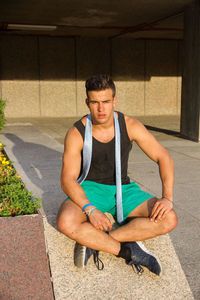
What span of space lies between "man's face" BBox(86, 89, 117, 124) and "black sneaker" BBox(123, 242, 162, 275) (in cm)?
110

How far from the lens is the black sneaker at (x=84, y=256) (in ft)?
9.93

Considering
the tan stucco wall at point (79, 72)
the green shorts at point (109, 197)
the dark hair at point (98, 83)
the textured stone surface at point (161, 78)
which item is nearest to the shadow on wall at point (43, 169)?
the green shorts at point (109, 197)

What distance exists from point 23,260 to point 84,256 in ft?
1.62

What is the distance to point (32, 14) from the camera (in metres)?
12.3

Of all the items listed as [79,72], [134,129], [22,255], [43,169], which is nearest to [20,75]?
[79,72]

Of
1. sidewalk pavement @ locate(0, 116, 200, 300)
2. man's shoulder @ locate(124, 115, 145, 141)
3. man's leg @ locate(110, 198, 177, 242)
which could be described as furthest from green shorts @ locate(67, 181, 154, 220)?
man's shoulder @ locate(124, 115, 145, 141)

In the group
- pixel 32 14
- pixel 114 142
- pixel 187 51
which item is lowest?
pixel 114 142

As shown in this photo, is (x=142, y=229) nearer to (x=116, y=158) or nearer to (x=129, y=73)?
(x=116, y=158)

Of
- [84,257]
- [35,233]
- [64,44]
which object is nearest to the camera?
[84,257]

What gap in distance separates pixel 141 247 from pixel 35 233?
3.01 ft

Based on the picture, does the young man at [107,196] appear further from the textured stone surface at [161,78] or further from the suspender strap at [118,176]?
the textured stone surface at [161,78]

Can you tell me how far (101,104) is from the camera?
3244 mm

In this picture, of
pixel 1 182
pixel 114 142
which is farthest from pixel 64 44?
pixel 114 142

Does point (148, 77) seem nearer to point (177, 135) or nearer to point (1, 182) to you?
point (177, 135)
